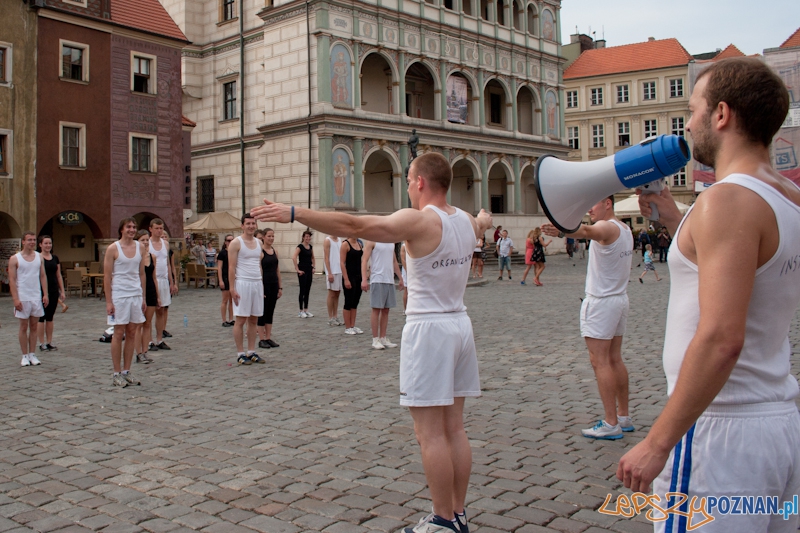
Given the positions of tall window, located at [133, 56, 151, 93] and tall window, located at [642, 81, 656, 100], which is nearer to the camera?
tall window, located at [133, 56, 151, 93]

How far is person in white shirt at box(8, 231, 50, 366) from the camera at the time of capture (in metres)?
10.9

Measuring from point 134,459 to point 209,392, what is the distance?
269 centimetres

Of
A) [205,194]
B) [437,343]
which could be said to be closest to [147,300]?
[437,343]

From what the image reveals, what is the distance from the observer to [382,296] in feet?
39.2

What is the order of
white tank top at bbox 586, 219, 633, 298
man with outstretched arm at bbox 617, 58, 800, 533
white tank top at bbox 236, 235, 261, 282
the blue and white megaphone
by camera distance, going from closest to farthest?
man with outstretched arm at bbox 617, 58, 800, 533, the blue and white megaphone, white tank top at bbox 586, 219, 633, 298, white tank top at bbox 236, 235, 261, 282

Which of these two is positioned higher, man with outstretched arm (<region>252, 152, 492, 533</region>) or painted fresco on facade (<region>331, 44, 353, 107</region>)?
painted fresco on facade (<region>331, 44, 353, 107</region>)

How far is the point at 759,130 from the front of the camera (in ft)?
7.39

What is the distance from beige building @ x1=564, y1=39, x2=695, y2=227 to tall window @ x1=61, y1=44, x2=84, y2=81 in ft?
159

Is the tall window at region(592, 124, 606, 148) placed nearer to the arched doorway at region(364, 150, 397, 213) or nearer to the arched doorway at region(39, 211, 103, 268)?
the arched doorway at region(364, 150, 397, 213)

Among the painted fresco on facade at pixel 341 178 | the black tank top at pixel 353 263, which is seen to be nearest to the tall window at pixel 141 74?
the painted fresco on facade at pixel 341 178

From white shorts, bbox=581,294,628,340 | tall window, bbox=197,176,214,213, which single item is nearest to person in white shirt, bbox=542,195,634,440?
white shorts, bbox=581,294,628,340

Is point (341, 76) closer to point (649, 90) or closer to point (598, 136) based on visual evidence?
point (598, 136)

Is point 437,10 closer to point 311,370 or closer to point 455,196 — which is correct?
point 455,196

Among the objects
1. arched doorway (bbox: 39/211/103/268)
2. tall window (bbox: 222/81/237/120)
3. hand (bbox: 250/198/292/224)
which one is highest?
tall window (bbox: 222/81/237/120)
